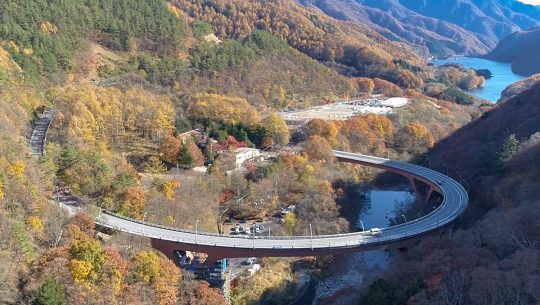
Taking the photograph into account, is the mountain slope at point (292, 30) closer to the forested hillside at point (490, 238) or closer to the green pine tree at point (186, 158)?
the green pine tree at point (186, 158)

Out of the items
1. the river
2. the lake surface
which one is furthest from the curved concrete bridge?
the lake surface

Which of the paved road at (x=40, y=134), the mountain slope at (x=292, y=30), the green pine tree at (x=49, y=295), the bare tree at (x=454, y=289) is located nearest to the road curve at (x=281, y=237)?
the paved road at (x=40, y=134)

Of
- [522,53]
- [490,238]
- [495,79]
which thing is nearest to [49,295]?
[490,238]

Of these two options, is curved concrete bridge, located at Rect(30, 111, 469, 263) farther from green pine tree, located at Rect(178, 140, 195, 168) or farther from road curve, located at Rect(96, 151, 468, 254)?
green pine tree, located at Rect(178, 140, 195, 168)

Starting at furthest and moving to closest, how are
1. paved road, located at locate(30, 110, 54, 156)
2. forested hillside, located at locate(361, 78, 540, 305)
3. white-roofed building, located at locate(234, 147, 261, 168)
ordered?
white-roofed building, located at locate(234, 147, 261, 168) → paved road, located at locate(30, 110, 54, 156) → forested hillside, located at locate(361, 78, 540, 305)

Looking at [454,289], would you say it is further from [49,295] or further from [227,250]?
[49,295]

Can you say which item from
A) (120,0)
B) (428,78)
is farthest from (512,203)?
(428,78)

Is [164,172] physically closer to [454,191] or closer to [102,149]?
[102,149]
